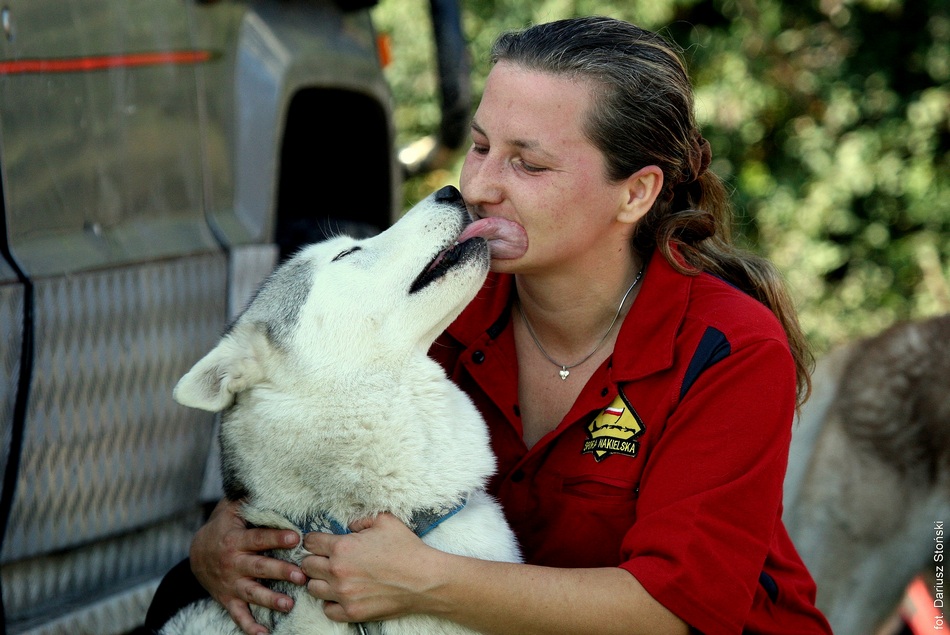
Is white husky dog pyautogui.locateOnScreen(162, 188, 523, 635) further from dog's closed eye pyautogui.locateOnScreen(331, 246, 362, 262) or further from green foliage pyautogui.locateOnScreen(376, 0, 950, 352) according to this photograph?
green foliage pyautogui.locateOnScreen(376, 0, 950, 352)

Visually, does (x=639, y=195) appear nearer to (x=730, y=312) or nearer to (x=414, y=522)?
(x=730, y=312)

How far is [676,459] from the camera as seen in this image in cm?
243

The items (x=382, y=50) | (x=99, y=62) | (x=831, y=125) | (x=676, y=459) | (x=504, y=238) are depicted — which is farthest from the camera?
(x=831, y=125)

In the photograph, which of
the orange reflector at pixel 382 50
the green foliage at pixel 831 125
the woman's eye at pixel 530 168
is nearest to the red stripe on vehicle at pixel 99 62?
the orange reflector at pixel 382 50

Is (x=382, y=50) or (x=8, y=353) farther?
(x=382, y=50)

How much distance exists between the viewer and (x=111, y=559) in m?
3.18

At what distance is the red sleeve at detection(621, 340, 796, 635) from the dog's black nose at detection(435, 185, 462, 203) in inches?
31.6

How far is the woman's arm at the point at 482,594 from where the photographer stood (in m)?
2.29

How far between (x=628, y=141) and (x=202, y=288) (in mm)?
1644

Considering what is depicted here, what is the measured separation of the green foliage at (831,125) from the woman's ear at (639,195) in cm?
616

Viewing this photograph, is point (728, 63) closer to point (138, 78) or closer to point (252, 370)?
point (138, 78)

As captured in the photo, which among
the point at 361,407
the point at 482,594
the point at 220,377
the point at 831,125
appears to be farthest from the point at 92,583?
the point at 831,125

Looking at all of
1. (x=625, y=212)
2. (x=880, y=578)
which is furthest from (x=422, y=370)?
(x=880, y=578)

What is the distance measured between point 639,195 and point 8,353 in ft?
5.80
